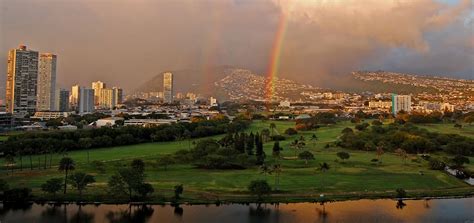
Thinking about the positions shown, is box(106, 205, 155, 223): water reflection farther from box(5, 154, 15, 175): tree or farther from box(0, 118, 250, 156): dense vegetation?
box(0, 118, 250, 156): dense vegetation

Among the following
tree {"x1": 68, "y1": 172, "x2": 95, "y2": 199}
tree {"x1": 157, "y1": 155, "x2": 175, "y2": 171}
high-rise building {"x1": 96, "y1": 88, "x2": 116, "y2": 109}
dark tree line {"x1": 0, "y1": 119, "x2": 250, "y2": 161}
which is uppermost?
high-rise building {"x1": 96, "y1": 88, "x2": 116, "y2": 109}

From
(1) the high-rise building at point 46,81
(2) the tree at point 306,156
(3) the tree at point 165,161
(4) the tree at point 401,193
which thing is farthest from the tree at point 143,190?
(1) the high-rise building at point 46,81

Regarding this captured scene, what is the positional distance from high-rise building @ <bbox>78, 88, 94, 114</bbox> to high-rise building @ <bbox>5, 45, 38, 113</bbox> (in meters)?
23.4

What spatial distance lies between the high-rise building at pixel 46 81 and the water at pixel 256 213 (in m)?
97.2

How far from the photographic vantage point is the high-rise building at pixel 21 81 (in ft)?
323

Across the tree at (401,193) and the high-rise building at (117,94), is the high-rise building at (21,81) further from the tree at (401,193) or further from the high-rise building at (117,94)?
the tree at (401,193)

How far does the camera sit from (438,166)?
116ft

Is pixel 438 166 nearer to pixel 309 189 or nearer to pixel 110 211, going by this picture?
pixel 309 189

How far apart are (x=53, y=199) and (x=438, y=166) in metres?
28.6

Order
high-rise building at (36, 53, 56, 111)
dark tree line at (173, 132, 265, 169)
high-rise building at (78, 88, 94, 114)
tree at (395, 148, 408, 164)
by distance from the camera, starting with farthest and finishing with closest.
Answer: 1. high-rise building at (78, 88, 94, 114)
2. high-rise building at (36, 53, 56, 111)
3. tree at (395, 148, 408, 164)
4. dark tree line at (173, 132, 265, 169)

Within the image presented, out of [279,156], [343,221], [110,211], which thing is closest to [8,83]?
[279,156]

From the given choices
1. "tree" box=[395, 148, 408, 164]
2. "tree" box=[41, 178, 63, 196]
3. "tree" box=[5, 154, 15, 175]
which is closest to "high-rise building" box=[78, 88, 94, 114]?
"tree" box=[5, 154, 15, 175]

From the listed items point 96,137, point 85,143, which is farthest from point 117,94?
point 85,143

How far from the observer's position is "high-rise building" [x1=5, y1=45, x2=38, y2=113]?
9856cm
